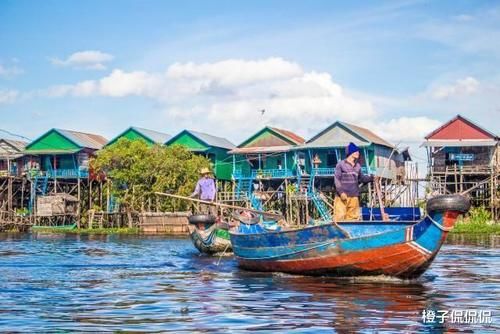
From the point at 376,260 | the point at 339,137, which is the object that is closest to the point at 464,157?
the point at 339,137

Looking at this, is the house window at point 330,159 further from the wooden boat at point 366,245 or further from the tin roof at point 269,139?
the wooden boat at point 366,245

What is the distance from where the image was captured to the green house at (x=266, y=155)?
42.7 meters

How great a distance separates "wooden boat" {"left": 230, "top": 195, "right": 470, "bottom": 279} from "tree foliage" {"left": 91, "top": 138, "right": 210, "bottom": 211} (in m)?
26.5

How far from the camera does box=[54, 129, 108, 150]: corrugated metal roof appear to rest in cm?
4762

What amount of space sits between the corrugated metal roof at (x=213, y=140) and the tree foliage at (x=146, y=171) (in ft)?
8.54

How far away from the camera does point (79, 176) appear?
4675 cm

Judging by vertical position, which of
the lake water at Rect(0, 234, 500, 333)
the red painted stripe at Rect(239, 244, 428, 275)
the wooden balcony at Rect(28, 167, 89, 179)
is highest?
the wooden balcony at Rect(28, 167, 89, 179)

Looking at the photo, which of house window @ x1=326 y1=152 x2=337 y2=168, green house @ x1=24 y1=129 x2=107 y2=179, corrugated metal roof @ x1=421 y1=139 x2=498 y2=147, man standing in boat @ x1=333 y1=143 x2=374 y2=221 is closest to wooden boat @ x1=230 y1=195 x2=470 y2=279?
man standing in boat @ x1=333 y1=143 x2=374 y2=221

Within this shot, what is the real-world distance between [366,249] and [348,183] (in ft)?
4.62

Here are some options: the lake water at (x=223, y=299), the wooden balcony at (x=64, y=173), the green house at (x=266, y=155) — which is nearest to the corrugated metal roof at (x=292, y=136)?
the green house at (x=266, y=155)

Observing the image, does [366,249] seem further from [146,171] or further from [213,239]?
[146,171]

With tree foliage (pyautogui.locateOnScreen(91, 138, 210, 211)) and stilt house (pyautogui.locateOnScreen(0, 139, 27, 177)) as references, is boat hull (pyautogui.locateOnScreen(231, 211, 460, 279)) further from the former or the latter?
stilt house (pyautogui.locateOnScreen(0, 139, 27, 177))

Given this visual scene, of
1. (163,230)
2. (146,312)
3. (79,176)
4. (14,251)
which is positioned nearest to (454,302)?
(146,312)

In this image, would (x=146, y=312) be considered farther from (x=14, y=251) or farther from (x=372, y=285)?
(x=14, y=251)
